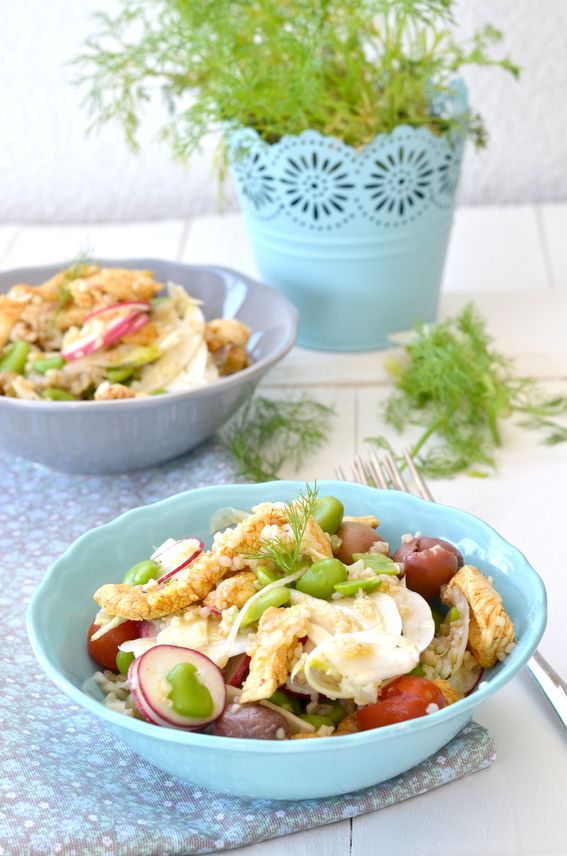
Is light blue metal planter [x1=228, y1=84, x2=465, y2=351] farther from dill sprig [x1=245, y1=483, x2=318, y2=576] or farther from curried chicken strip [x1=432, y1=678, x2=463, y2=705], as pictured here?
curried chicken strip [x1=432, y1=678, x2=463, y2=705]

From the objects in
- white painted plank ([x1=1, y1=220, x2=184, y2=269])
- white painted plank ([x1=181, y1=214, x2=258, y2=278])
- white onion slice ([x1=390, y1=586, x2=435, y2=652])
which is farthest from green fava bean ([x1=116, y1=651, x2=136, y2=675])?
white painted plank ([x1=1, y1=220, x2=184, y2=269])

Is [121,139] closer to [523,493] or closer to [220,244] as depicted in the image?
[220,244]

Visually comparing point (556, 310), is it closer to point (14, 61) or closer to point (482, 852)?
point (482, 852)

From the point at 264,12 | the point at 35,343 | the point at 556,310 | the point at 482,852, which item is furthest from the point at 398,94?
the point at 482,852

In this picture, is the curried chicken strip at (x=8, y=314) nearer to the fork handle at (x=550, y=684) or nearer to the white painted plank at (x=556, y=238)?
the fork handle at (x=550, y=684)

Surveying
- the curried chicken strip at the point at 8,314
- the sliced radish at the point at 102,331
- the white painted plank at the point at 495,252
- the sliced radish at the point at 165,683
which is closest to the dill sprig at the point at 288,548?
the sliced radish at the point at 165,683
